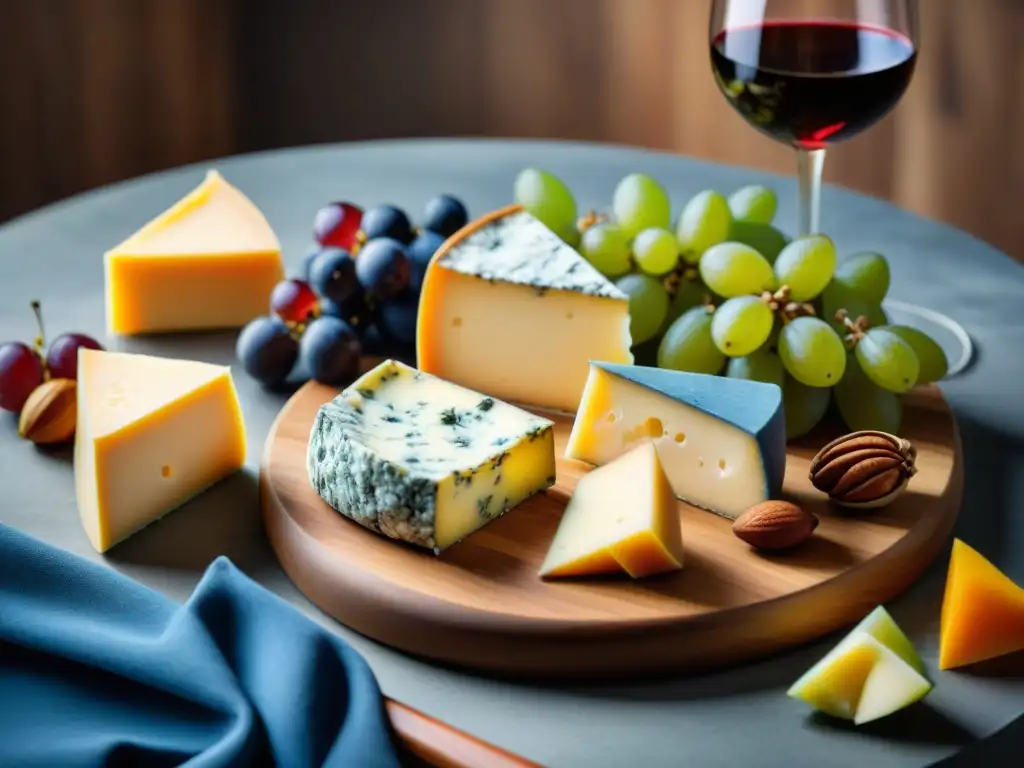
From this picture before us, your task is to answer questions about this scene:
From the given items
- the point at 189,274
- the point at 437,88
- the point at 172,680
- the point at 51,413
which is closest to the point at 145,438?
the point at 51,413

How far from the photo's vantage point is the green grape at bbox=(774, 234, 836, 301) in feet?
4.09

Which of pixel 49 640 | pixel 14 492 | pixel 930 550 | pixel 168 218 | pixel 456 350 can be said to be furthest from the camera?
pixel 168 218

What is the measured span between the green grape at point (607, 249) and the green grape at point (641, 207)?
17 millimetres

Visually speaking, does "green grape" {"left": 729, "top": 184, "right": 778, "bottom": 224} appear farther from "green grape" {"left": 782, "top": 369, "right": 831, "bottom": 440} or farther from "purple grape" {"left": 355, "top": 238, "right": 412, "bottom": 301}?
"purple grape" {"left": 355, "top": 238, "right": 412, "bottom": 301}

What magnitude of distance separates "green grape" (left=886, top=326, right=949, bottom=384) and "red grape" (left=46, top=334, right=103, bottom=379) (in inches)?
31.2

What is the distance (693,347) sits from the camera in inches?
49.4

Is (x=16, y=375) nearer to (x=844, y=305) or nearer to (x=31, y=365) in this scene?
(x=31, y=365)

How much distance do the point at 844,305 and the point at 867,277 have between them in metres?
0.03

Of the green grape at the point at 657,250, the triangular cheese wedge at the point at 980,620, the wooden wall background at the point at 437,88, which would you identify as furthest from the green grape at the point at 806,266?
the wooden wall background at the point at 437,88

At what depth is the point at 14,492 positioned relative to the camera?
3.98 ft

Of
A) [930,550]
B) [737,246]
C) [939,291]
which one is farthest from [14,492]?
[939,291]

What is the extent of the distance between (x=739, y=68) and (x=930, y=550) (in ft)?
1.62

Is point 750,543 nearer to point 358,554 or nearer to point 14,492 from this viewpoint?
point 358,554

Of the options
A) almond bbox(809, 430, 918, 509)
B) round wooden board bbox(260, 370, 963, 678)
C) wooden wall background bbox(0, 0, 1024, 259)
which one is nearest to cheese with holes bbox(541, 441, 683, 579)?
round wooden board bbox(260, 370, 963, 678)
